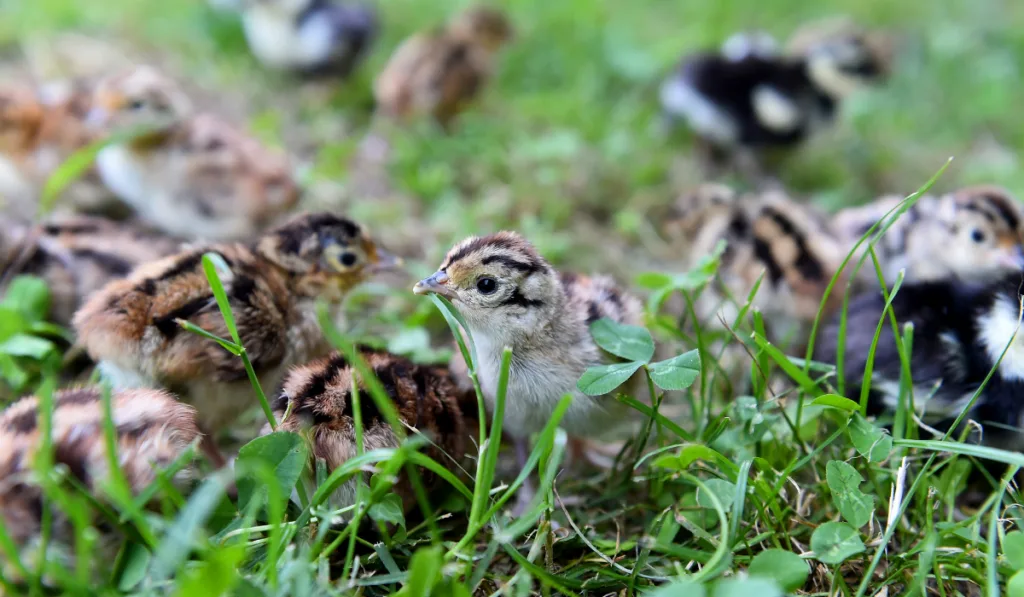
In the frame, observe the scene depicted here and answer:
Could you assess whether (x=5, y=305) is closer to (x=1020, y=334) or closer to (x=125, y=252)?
(x=125, y=252)

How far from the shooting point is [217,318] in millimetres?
2189

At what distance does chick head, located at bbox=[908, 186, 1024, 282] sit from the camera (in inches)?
107

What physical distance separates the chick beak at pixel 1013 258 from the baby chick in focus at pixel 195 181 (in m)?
3.06

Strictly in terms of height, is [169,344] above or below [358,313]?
above

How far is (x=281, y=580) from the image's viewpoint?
149 cm

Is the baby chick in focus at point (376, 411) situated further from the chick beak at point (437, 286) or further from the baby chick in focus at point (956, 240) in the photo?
the baby chick in focus at point (956, 240)

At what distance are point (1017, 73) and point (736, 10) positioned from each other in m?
2.32

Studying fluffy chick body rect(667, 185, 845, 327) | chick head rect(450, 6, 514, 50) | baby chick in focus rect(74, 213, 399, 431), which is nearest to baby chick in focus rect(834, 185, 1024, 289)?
fluffy chick body rect(667, 185, 845, 327)

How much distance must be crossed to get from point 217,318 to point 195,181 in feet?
5.51

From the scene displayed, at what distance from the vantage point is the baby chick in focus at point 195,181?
11.8 ft

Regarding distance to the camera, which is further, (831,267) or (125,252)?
(831,267)

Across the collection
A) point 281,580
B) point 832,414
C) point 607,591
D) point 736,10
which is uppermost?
point 736,10

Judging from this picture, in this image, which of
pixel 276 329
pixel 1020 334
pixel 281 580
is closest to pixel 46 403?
pixel 281 580

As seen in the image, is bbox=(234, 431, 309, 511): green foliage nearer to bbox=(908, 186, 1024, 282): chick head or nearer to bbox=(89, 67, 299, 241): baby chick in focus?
bbox=(89, 67, 299, 241): baby chick in focus
